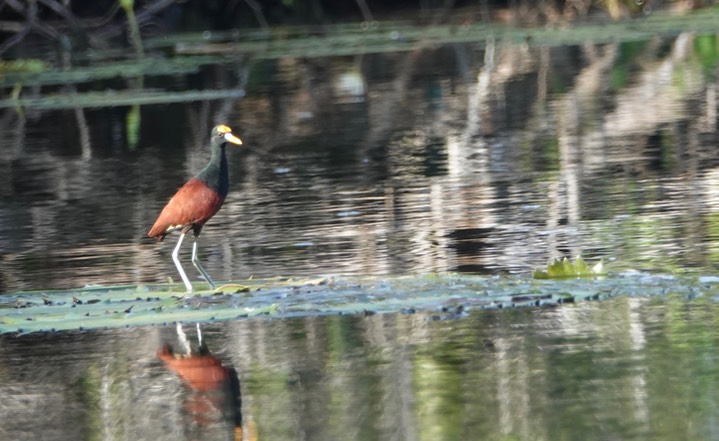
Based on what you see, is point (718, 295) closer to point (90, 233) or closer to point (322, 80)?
point (90, 233)

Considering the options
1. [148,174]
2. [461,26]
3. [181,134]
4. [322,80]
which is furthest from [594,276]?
[461,26]

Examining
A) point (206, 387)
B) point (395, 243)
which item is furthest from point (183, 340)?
point (395, 243)

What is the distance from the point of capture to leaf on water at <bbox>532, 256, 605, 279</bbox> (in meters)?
8.62

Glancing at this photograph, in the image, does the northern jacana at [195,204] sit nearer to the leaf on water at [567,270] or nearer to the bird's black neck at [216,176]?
the bird's black neck at [216,176]

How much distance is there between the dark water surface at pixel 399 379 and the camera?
20.2 ft

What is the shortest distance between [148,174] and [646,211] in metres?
5.50

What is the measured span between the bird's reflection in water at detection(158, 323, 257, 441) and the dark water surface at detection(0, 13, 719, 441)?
2cm

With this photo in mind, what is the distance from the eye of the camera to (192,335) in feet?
26.6

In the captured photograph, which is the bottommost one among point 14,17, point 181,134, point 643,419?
point 643,419

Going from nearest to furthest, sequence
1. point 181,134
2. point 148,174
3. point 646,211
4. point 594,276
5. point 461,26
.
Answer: point 594,276 < point 646,211 < point 148,174 < point 181,134 < point 461,26

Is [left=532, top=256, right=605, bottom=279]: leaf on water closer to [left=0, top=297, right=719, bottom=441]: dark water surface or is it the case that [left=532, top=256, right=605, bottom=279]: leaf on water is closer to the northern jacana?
[left=0, top=297, right=719, bottom=441]: dark water surface

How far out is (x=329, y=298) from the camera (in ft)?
28.0

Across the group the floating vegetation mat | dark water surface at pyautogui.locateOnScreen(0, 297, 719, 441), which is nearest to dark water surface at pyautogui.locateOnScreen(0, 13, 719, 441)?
dark water surface at pyautogui.locateOnScreen(0, 297, 719, 441)

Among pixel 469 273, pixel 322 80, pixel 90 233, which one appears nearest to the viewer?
pixel 469 273
